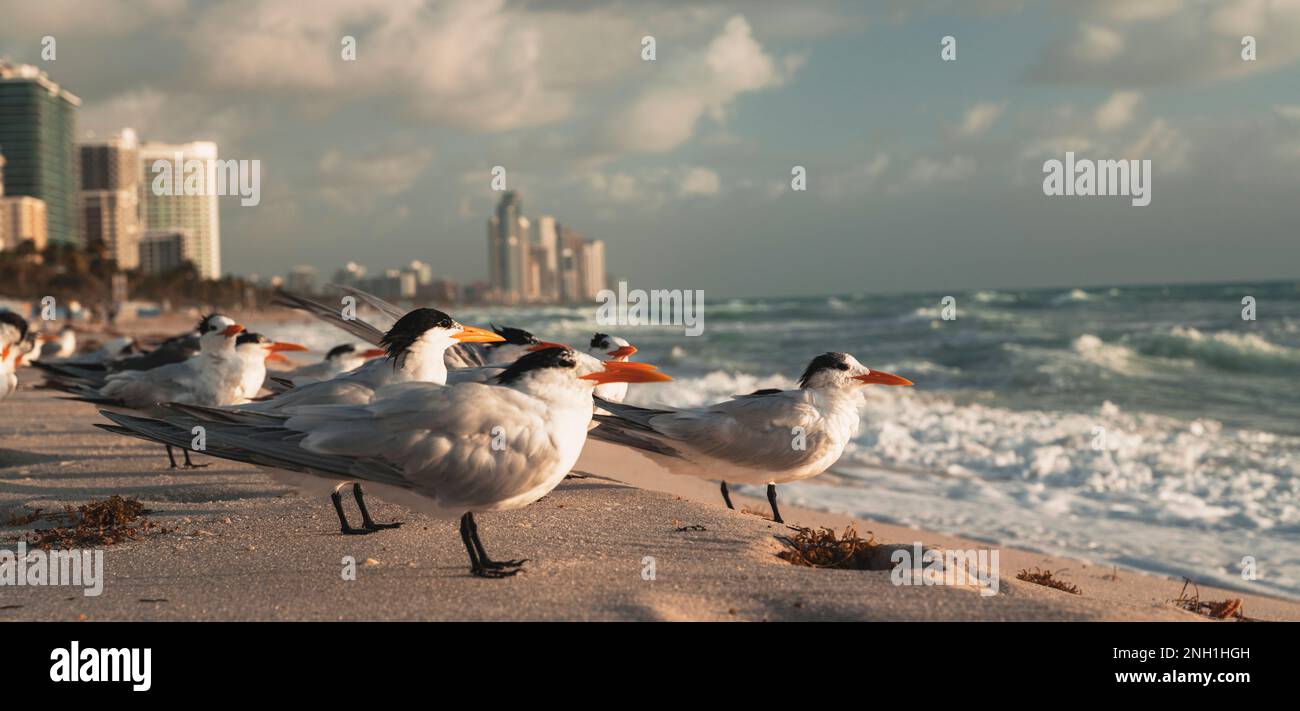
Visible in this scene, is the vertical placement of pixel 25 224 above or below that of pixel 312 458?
above

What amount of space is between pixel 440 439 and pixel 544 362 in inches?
23.0

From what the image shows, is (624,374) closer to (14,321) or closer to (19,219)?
(14,321)

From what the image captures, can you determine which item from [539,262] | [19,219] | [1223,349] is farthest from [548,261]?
[1223,349]

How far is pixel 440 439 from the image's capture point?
152 inches

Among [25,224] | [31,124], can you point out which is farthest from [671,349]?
[31,124]

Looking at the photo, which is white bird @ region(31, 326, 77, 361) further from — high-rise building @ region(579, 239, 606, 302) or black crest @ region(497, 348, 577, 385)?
high-rise building @ region(579, 239, 606, 302)

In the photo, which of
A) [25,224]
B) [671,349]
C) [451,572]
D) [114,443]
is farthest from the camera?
[25,224]

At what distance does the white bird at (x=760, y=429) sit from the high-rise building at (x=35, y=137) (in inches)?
6116

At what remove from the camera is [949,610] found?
3717mm
